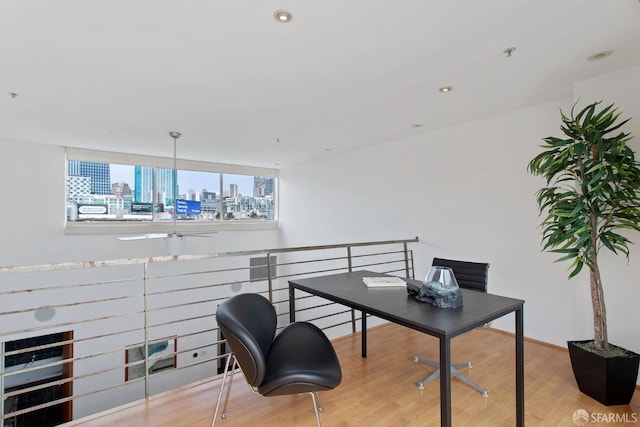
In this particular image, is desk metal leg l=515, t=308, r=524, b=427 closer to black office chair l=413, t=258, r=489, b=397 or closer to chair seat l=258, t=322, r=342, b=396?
black office chair l=413, t=258, r=489, b=397

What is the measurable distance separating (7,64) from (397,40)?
2.92 meters

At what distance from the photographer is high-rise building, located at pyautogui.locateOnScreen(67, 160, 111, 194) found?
17.2 feet

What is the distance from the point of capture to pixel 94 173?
5.45 m

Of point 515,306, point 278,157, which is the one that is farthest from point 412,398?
point 278,157

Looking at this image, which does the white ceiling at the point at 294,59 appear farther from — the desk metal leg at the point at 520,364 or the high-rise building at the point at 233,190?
the high-rise building at the point at 233,190

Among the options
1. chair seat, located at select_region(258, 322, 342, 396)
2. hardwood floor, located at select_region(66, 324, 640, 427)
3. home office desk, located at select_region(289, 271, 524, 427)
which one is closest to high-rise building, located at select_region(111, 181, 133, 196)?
hardwood floor, located at select_region(66, 324, 640, 427)

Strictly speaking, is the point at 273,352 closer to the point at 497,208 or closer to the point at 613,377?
the point at 613,377

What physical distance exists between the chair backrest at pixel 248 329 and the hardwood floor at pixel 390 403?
564 mm

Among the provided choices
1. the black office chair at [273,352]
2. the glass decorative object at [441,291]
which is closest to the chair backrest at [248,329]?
the black office chair at [273,352]

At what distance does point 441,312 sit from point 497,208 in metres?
2.40

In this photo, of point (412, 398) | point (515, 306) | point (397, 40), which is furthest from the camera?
point (412, 398)

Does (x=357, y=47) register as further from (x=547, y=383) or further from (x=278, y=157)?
(x=278, y=157)

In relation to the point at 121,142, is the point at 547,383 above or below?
below

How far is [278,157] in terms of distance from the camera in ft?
19.7
